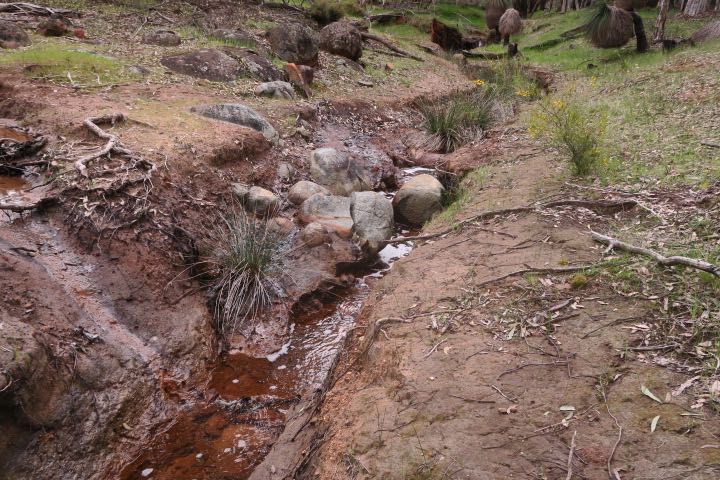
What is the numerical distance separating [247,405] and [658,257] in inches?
117

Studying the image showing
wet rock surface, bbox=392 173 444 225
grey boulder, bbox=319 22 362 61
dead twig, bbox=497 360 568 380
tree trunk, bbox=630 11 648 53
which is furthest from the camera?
grey boulder, bbox=319 22 362 61

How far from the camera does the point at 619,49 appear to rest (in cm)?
1201

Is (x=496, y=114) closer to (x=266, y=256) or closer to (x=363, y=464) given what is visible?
(x=266, y=256)

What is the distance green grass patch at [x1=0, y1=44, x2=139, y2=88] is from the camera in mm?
6738

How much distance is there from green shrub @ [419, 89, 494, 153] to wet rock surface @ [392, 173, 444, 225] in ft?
7.93

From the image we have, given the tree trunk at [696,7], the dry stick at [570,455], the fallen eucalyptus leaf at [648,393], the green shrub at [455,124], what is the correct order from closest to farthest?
the dry stick at [570,455] < the fallen eucalyptus leaf at [648,393] < the green shrub at [455,124] < the tree trunk at [696,7]

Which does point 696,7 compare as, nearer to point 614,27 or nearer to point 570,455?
point 614,27

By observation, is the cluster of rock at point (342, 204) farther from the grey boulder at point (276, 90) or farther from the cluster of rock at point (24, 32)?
the cluster of rock at point (24, 32)

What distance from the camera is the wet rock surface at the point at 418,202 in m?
6.24

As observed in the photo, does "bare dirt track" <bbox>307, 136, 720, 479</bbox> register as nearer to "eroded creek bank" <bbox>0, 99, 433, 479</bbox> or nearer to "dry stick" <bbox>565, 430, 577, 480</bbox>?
"dry stick" <bbox>565, 430, 577, 480</bbox>

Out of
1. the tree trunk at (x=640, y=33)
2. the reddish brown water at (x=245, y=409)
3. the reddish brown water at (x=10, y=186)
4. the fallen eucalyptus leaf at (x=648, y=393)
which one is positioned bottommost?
the reddish brown water at (x=245, y=409)

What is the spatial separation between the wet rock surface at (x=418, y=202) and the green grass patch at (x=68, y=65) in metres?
4.31

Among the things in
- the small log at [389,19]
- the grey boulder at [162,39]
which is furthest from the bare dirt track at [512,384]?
the small log at [389,19]

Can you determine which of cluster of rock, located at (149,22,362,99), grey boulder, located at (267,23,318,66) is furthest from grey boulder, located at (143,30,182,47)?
grey boulder, located at (267,23,318,66)
